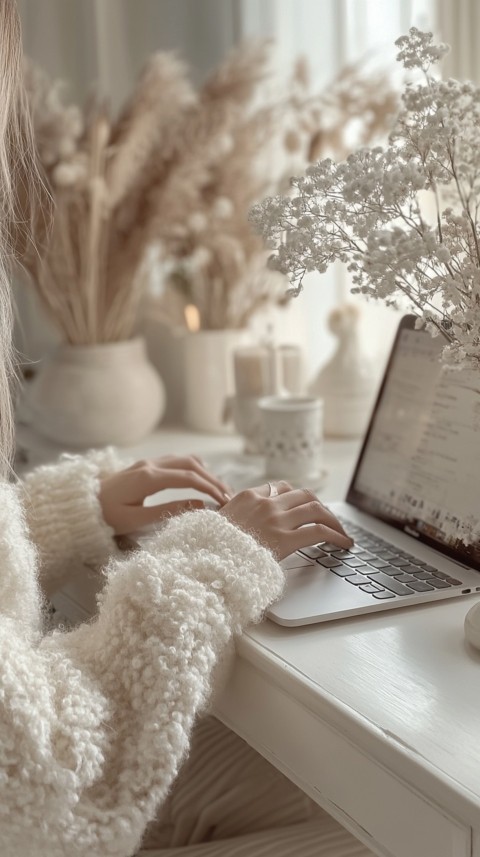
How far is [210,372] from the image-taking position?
1627 mm

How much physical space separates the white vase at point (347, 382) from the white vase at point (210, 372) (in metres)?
0.19

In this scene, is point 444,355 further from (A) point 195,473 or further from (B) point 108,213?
(B) point 108,213

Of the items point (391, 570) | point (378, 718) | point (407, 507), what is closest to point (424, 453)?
point (407, 507)

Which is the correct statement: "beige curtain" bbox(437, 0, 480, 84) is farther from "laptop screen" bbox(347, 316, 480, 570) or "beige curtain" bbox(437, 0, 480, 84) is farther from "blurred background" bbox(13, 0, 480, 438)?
"laptop screen" bbox(347, 316, 480, 570)

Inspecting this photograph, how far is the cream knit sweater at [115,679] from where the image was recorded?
24.9 inches

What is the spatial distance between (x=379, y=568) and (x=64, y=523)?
321mm

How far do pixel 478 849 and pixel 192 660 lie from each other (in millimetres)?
240

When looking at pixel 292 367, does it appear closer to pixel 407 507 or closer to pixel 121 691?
pixel 407 507

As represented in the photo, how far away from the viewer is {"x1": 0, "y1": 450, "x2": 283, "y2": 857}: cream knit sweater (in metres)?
0.63

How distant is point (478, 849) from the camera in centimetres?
53

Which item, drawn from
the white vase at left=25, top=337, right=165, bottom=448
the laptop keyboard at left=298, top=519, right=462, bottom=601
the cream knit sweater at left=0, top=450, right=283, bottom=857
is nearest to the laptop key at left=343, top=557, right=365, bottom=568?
the laptop keyboard at left=298, top=519, right=462, bottom=601

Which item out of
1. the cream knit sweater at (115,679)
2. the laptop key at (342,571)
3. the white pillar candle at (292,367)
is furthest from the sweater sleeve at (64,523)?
the white pillar candle at (292,367)

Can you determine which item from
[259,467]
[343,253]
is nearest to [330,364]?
[259,467]

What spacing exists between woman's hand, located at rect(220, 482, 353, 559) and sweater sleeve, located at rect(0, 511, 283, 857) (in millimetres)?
51
